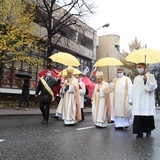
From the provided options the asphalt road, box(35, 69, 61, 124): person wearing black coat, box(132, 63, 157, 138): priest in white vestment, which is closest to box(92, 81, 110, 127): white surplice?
box(35, 69, 61, 124): person wearing black coat

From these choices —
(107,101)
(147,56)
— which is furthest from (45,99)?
(147,56)

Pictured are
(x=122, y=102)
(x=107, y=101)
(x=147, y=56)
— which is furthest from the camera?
(x=107, y=101)

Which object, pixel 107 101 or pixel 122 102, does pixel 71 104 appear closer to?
pixel 107 101

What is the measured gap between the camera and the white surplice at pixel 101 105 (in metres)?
9.35

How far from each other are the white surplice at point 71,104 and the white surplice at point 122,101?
1.35 m

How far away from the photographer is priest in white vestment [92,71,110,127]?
9359mm

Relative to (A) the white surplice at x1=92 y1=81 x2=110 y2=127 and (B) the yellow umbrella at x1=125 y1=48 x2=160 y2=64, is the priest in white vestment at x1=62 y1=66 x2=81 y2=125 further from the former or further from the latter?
(B) the yellow umbrella at x1=125 y1=48 x2=160 y2=64

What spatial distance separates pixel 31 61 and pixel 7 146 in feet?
41.4

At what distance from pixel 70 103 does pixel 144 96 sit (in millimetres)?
2875

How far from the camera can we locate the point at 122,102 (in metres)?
9.45

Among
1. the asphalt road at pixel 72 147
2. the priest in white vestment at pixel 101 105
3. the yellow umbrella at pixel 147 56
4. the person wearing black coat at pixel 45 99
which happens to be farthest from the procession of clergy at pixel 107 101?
the asphalt road at pixel 72 147

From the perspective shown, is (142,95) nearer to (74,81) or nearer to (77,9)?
(74,81)

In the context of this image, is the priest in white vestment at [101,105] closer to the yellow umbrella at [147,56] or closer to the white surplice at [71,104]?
the white surplice at [71,104]

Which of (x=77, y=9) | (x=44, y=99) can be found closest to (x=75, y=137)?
(x=44, y=99)
